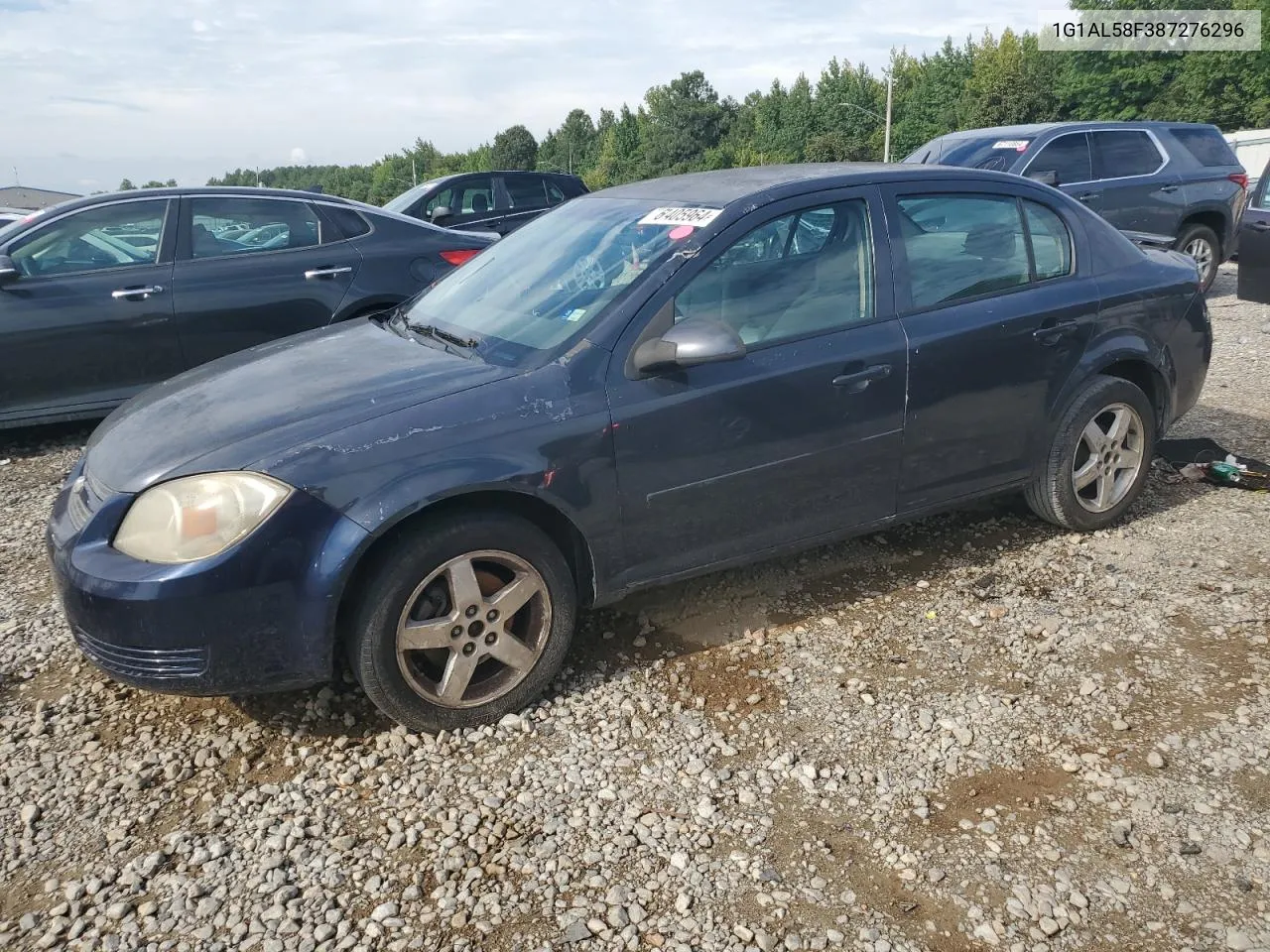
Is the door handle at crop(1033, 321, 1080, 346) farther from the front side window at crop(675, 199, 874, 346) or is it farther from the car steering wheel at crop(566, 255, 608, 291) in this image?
the car steering wheel at crop(566, 255, 608, 291)

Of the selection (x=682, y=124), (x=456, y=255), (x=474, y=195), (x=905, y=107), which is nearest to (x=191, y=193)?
(x=456, y=255)

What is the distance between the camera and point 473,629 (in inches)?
123

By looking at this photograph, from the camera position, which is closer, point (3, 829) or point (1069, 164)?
point (3, 829)

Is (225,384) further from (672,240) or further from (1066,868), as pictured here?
(1066,868)

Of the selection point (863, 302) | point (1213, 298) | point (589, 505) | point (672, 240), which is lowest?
point (1213, 298)

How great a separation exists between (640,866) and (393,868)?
65 cm

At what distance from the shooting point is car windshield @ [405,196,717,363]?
3.42 metres

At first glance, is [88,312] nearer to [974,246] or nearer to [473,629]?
[473,629]

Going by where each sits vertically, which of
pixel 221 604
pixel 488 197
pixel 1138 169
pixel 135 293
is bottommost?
pixel 221 604

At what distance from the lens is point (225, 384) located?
350 centimetres

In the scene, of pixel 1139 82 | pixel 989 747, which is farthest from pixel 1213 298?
pixel 1139 82

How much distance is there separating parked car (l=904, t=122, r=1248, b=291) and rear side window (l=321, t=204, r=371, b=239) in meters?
5.85

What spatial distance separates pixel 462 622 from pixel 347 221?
451 cm

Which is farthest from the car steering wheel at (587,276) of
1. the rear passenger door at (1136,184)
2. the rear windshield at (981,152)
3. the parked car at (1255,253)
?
the rear passenger door at (1136,184)
